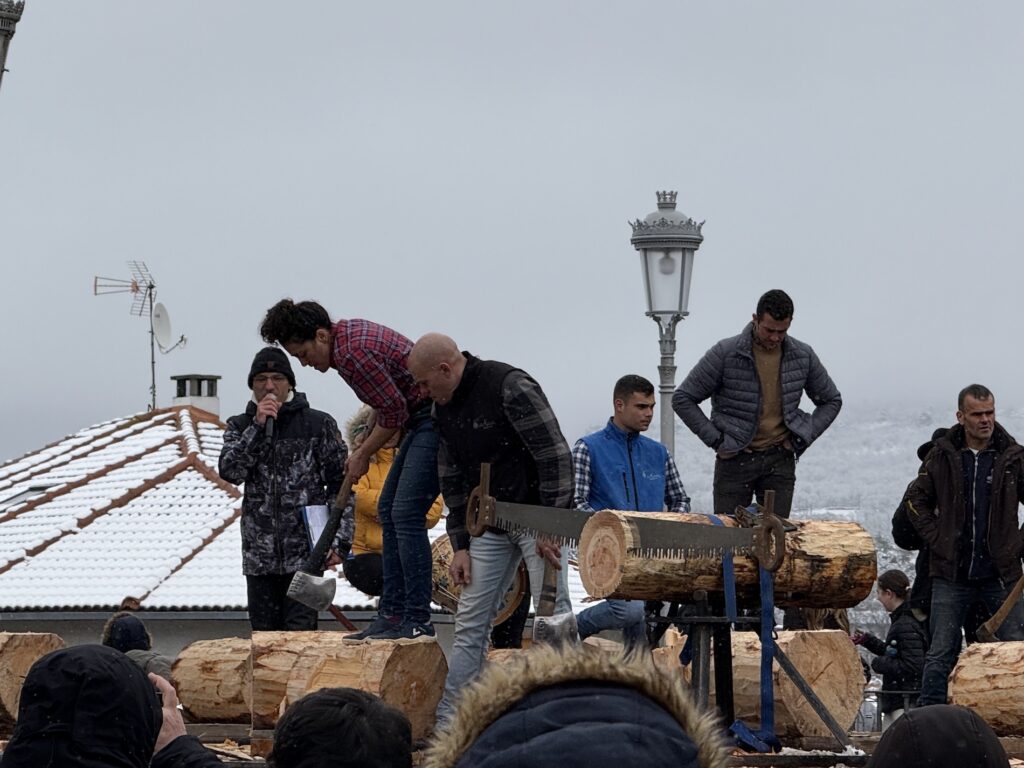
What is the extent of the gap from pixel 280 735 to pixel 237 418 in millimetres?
6416

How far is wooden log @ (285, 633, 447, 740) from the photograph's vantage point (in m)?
8.82

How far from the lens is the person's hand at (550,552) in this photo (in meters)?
8.38

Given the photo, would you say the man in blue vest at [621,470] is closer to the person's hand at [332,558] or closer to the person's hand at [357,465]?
the person's hand at [332,558]

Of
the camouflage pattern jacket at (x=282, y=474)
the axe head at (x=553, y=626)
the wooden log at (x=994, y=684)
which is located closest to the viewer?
the axe head at (x=553, y=626)

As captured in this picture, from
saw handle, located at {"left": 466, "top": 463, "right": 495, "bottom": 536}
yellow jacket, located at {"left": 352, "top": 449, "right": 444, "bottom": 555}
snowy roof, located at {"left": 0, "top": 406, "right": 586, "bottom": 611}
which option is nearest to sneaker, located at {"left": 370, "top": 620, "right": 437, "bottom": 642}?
saw handle, located at {"left": 466, "top": 463, "right": 495, "bottom": 536}

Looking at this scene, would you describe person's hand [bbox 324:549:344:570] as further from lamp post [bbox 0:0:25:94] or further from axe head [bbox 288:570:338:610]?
lamp post [bbox 0:0:25:94]

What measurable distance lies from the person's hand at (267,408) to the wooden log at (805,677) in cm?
253

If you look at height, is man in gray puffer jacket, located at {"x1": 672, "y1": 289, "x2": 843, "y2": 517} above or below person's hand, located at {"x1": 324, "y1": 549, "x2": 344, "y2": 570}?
above

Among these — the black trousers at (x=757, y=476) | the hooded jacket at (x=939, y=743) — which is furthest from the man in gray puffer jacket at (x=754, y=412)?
the hooded jacket at (x=939, y=743)

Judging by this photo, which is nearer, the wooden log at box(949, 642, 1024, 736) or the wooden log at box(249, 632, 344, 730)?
the wooden log at box(949, 642, 1024, 736)

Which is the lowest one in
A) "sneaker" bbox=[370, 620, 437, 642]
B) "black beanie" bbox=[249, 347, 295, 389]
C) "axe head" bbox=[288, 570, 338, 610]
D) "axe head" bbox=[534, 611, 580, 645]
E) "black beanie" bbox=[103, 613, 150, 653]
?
"black beanie" bbox=[103, 613, 150, 653]

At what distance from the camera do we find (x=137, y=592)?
1794 centimetres

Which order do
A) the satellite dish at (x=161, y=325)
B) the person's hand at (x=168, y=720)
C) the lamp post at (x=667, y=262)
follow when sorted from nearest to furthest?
the person's hand at (x=168, y=720)
the lamp post at (x=667, y=262)
the satellite dish at (x=161, y=325)

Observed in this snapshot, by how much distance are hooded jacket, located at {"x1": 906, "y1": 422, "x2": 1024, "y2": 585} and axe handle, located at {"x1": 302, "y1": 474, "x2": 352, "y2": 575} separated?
10.8 feet
